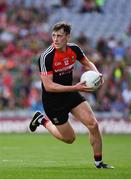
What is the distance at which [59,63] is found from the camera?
43.6ft

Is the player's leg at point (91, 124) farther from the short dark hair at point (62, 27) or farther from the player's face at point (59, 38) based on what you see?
the short dark hair at point (62, 27)

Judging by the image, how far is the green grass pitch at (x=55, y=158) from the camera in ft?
39.9

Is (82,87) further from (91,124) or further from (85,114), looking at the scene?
(91,124)

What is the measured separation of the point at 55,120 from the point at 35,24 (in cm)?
1765

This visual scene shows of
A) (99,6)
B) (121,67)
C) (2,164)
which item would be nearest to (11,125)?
(121,67)

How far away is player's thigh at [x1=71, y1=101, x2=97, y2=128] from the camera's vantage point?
13164 mm

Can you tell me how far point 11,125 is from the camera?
2645 centimetres

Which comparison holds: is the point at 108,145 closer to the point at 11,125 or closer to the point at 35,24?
the point at 11,125

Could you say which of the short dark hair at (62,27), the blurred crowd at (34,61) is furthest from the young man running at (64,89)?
the blurred crowd at (34,61)

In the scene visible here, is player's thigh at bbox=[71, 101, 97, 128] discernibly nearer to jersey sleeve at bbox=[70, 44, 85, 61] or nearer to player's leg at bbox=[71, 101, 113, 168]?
player's leg at bbox=[71, 101, 113, 168]

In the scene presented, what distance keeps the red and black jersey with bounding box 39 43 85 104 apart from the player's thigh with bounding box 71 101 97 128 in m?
0.48

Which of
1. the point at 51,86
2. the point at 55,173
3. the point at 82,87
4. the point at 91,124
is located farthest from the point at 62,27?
the point at 55,173

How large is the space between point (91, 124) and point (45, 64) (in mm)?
1280

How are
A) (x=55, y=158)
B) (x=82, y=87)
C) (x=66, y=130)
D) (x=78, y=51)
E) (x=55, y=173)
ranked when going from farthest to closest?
(x=55, y=158) → (x=66, y=130) → (x=78, y=51) → (x=82, y=87) → (x=55, y=173)
